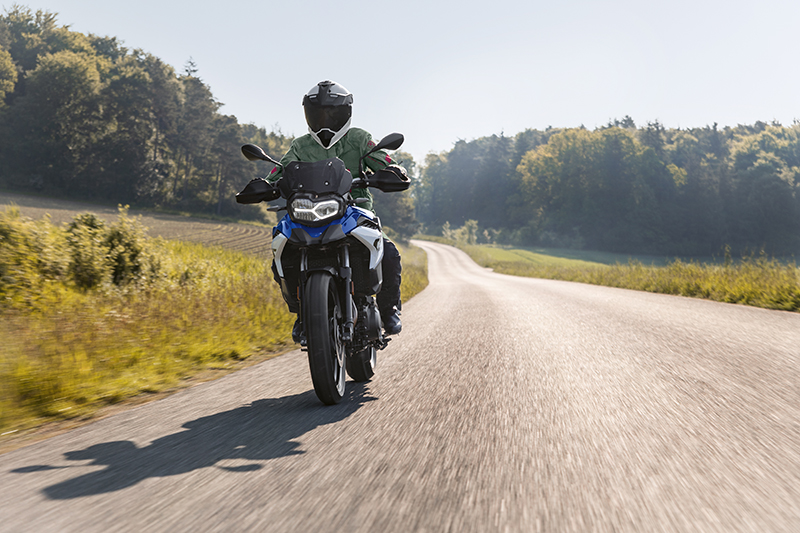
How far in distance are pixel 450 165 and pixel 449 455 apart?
487 feet

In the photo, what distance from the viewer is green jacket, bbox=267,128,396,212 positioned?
3.82 meters

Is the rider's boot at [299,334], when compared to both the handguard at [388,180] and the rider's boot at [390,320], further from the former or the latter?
the handguard at [388,180]

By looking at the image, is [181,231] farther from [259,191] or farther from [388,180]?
[388,180]

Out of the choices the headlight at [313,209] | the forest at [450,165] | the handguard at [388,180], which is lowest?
the headlight at [313,209]

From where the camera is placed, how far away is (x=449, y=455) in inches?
90.4

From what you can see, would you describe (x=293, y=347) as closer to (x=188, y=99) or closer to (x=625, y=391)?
(x=625, y=391)

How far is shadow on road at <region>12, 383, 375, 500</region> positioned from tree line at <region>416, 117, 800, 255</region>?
91821 mm

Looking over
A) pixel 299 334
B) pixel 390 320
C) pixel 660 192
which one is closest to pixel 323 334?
pixel 299 334

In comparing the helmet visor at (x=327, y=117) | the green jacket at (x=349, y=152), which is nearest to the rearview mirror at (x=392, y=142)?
the green jacket at (x=349, y=152)

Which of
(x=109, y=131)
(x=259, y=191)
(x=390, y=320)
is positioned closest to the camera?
(x=259, y=191)

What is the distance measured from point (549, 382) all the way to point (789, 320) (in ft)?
18.3

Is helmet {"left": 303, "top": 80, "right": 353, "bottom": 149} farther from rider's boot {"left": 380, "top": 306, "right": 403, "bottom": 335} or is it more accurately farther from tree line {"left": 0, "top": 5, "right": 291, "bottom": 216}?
tree line {"left": 0, "top": 5, "right": 291, "bottom": 216}

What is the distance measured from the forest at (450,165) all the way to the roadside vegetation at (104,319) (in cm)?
5210

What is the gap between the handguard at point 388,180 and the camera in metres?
3.47
